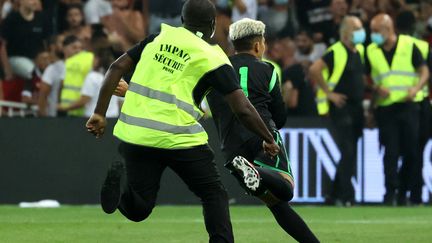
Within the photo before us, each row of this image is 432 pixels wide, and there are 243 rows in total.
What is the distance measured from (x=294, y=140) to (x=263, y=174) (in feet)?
27.3

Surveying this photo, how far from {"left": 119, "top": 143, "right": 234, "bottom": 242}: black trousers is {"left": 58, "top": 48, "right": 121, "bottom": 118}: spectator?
30.1 feet

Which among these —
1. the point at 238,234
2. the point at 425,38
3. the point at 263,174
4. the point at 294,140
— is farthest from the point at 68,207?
the point at 263,174

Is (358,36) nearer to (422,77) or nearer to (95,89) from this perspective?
(422,77)

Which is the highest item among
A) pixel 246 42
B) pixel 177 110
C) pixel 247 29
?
pixel 247 29

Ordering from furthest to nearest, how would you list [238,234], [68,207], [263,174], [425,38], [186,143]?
1. [425,38]
2. [68,207]
3. [238,234]
4. [263,174]
5. [186,143]

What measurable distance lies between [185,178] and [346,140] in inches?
352

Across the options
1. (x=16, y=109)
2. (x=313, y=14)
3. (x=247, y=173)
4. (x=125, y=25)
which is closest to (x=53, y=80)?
(x=16, y=109)

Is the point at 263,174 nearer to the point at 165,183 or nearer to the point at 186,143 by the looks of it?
the point at 186,143

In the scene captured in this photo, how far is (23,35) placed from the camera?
20094mm

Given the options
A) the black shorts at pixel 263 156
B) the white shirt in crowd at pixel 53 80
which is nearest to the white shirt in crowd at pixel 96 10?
the white shirt in crowd at pixel 53 80

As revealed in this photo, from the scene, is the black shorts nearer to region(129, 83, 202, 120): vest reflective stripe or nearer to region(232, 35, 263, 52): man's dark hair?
region(232, 35, 263, 52): man's dark hair

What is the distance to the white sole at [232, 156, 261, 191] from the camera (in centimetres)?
944

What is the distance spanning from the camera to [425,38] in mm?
20484

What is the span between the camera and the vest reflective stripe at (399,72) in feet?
57.9
